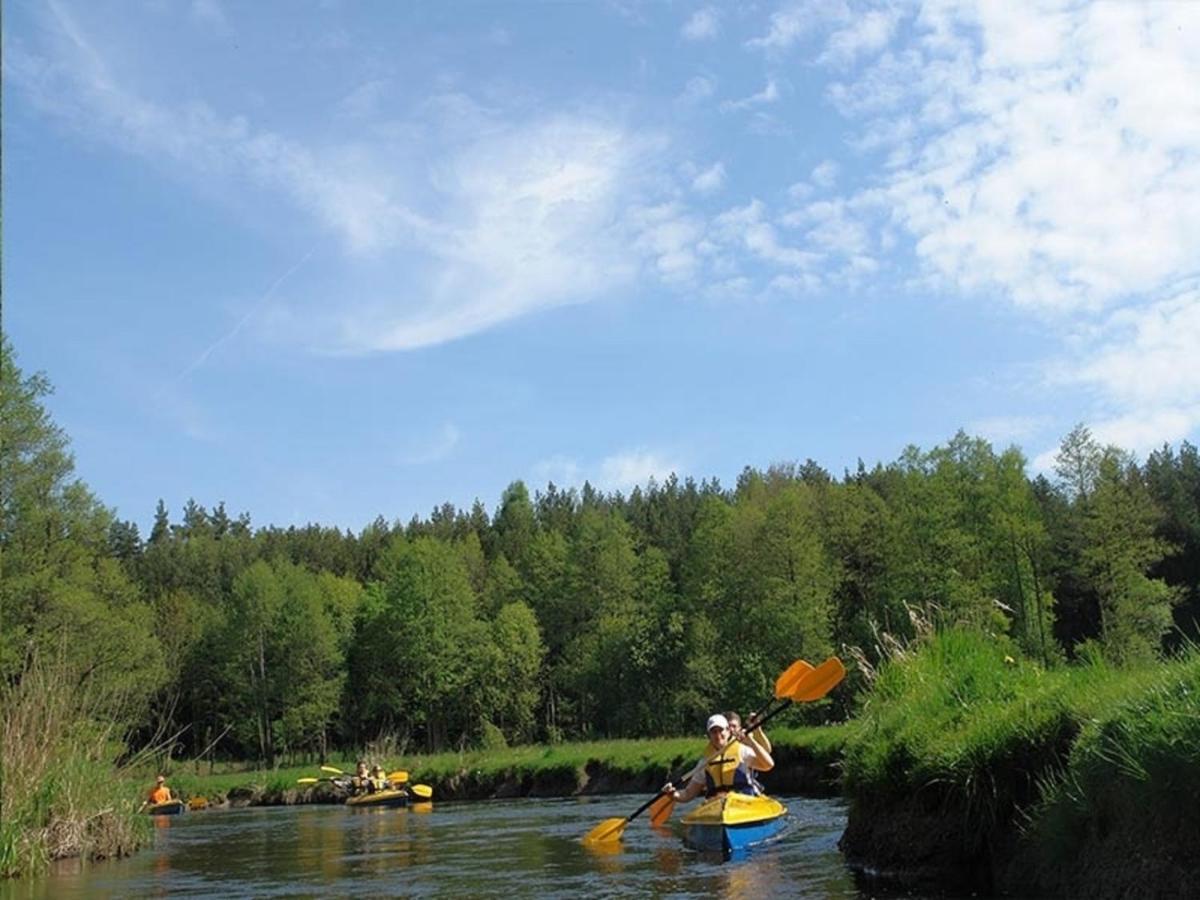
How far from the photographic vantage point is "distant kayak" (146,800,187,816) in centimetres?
3247

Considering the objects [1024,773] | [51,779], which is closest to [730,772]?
[1024,773]

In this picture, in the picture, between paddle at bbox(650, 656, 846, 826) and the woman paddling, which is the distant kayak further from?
the woman paddling

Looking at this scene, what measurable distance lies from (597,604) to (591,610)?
598mm

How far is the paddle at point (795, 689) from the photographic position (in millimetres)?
13854

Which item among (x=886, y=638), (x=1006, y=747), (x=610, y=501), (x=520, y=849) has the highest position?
(x=610, y=501)

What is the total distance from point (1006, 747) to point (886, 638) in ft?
13.2

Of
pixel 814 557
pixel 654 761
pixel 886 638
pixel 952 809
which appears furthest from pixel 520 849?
pixel 814 557

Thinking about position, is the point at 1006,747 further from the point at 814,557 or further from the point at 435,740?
the point at 435,740

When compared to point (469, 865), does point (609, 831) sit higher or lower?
higher

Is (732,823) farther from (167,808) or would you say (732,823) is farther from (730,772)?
(167,808)

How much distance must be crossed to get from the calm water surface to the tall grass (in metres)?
0.38

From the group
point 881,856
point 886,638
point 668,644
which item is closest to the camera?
point 881,856

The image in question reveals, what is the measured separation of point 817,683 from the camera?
46.1 ft

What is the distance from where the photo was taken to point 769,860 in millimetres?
11969
